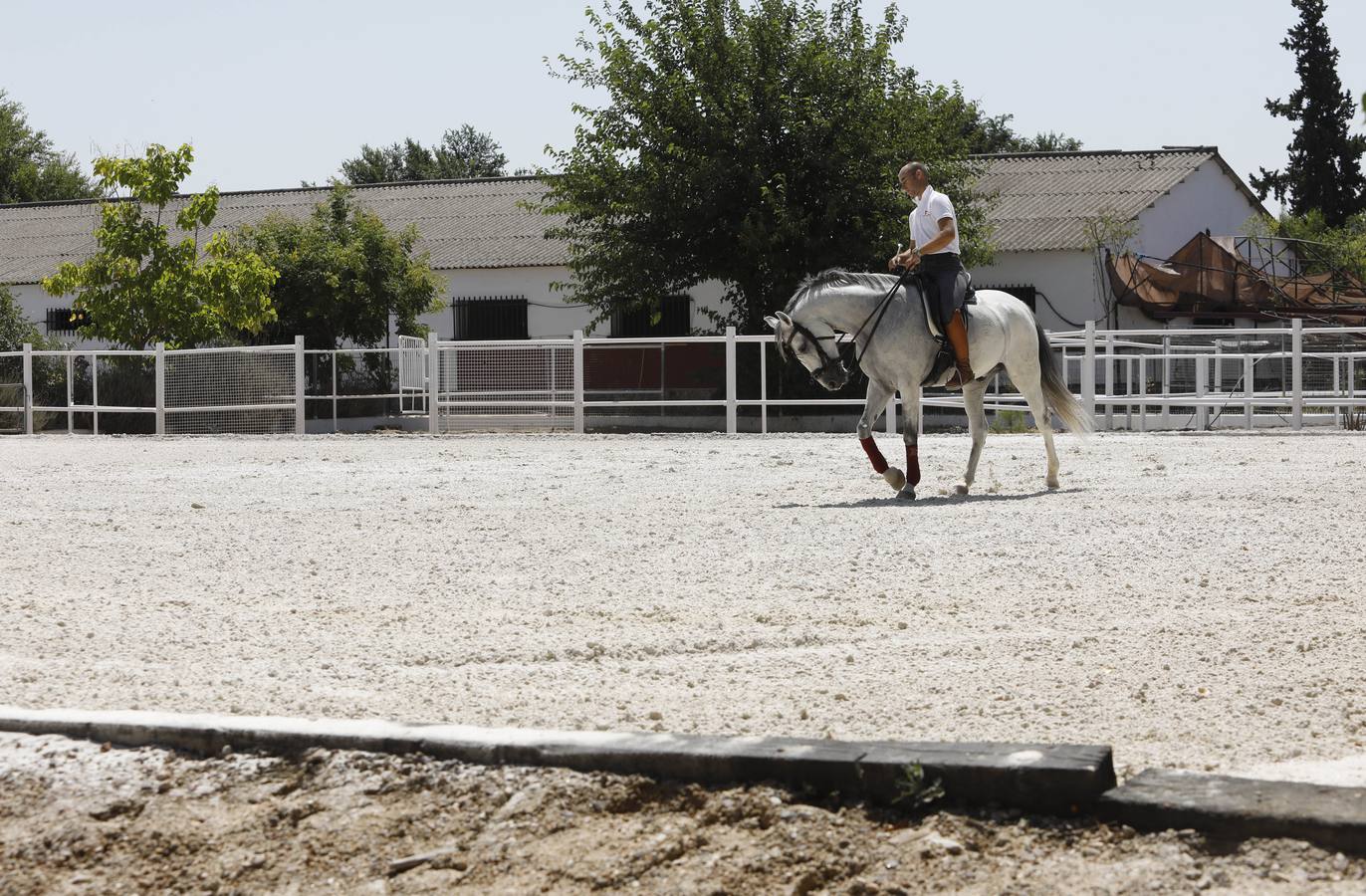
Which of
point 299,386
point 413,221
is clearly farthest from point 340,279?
point 413,221

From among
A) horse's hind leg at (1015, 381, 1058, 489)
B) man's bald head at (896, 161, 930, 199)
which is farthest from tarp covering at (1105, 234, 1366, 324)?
man's bald head at (896, 161, 930, 199)

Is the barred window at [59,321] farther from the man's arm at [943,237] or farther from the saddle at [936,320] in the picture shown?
the man's arm at [943,237]

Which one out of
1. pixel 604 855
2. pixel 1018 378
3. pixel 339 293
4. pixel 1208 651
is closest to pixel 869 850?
pixel 604 855

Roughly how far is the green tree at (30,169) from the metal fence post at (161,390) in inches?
1711

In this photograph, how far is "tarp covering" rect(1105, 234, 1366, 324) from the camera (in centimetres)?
3281

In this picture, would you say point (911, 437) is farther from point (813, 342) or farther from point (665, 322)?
point (665, 322)

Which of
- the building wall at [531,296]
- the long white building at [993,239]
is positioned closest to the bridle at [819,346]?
the long white building at [993,239]

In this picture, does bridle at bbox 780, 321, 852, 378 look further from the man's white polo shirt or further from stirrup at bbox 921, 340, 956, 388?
the man's white polo shirt

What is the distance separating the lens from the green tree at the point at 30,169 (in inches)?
2613

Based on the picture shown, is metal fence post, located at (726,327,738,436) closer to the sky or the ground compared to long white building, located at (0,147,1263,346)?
closer to the ground

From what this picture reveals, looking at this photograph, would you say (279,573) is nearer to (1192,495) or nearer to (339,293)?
(1192,495)

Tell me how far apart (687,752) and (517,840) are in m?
0.48

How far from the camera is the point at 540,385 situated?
24625 millimetres

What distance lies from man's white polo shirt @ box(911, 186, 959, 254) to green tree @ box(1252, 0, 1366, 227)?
50482mm
